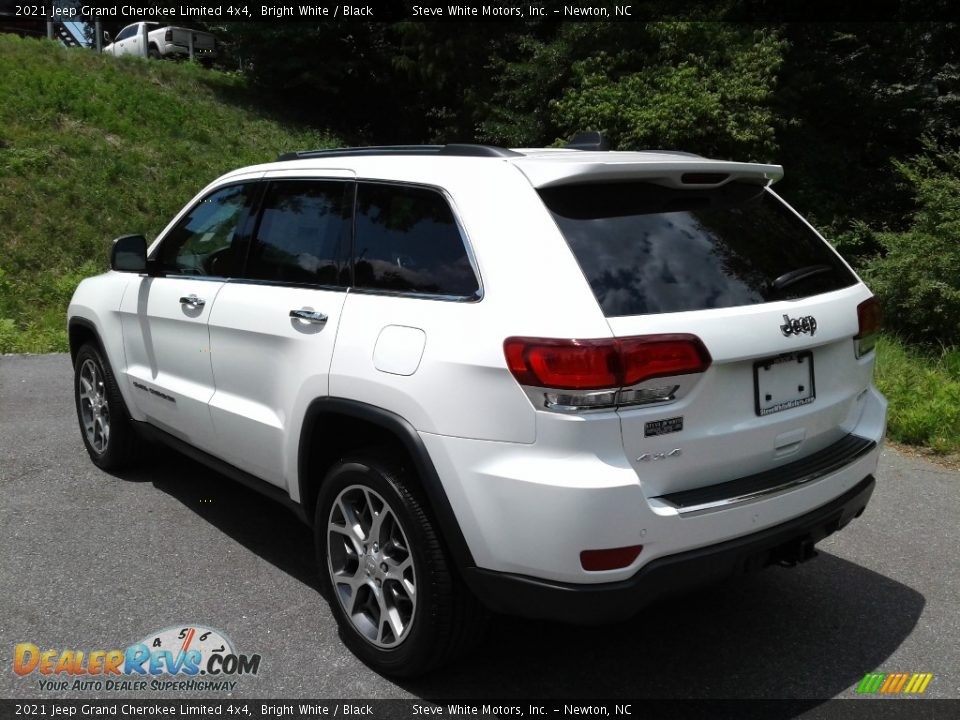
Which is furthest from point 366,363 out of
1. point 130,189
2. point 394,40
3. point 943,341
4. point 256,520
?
point 394,40

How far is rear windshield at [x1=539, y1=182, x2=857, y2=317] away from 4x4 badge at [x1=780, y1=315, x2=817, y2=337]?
10 cm

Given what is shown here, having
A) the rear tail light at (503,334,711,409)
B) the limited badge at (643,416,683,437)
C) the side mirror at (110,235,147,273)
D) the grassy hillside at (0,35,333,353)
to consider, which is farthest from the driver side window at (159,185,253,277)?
the grassy hillside at (0,35,333,353)

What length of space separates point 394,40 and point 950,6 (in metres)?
14.0

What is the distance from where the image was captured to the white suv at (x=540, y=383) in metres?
2.60

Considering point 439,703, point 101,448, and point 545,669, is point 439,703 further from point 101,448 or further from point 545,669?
point 101,448

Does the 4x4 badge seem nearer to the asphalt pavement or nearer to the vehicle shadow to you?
the vehicle shadow

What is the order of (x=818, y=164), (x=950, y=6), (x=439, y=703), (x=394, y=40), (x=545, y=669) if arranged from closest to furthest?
1. (x=439, y=703)
2. (x=545, y=669)
3. (x=950, y=6)
4. (x=818, y=164)
5. (x=394, y=40)

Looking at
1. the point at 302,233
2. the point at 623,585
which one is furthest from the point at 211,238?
the point at 623,585

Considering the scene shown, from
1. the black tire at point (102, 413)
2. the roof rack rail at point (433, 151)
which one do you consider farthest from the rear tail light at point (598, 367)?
the black tire at point (102, 413)

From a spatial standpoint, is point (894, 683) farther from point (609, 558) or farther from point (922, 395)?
point (922, 395)

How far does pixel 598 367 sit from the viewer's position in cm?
255

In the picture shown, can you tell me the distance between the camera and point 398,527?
10.0 feet

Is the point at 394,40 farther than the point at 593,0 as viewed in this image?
Yes

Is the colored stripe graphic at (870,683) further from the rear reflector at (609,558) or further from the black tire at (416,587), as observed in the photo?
the black tire at (416,587)
